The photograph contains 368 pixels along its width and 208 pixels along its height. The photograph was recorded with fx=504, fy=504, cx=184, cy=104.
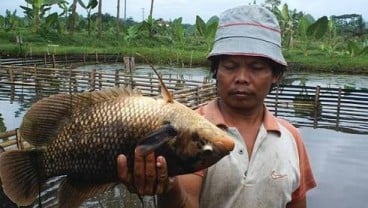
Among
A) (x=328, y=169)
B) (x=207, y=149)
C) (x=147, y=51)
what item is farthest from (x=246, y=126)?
(x=147, y=51)

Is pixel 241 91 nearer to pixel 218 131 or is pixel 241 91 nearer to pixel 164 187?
pixel 218 131

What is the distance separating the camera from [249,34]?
1.71m

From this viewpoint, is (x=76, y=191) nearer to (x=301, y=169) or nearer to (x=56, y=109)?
(x=56, y=109)

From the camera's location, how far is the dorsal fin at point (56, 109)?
1524mm

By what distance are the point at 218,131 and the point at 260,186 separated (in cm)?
36

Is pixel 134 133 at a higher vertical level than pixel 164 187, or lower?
higher

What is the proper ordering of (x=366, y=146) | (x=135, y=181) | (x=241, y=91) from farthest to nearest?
1. (x=366, y=146)
2. (x=241, y=91)
3. (x=135, y=181)

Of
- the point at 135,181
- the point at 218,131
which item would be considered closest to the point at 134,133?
the point at 135,181

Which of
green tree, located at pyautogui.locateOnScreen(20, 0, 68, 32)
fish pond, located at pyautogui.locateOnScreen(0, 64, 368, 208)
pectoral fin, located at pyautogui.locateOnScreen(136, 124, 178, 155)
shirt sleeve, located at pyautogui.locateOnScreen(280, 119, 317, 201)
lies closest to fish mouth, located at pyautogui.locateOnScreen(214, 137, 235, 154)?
pectoral fin, located at pyautogui.locateOnScreen(136, 124, 178, 155)

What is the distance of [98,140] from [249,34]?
633 millimetres

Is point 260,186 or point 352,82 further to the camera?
point 352,82

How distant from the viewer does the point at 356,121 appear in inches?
557

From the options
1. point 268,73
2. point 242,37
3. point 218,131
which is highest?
point 242,37

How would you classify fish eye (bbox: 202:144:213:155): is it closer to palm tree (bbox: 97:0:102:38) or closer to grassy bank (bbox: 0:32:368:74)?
grassy bank (bbox: 0:32:368:74)
